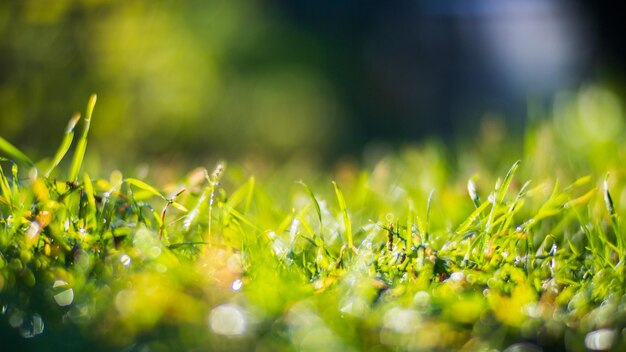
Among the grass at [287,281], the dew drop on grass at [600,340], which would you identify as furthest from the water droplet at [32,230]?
the dew drop on grass at [600,340]

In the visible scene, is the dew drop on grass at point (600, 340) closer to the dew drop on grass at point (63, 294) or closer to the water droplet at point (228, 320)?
the water droplet at point (228, 320)

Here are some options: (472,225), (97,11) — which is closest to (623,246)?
(472,225)

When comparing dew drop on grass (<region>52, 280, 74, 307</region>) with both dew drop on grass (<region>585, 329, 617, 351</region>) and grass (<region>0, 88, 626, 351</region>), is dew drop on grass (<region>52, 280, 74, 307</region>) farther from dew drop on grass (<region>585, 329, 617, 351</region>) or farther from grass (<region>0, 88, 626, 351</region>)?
dew drop on grass (<region>585, 329, 617, 351</region>)

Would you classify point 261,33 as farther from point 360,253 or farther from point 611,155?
point 360,253

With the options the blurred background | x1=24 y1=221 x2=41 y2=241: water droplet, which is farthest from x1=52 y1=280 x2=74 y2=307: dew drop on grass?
the blurred background

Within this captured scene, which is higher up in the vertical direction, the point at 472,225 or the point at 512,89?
the point at 472,225
